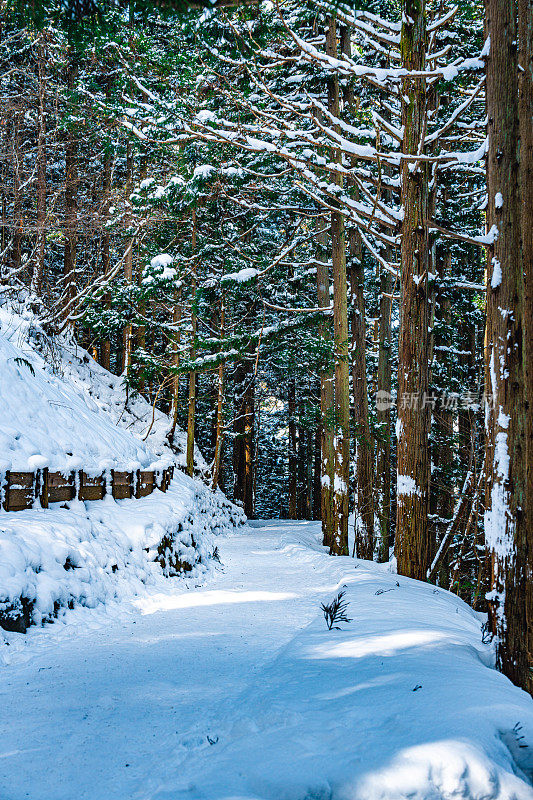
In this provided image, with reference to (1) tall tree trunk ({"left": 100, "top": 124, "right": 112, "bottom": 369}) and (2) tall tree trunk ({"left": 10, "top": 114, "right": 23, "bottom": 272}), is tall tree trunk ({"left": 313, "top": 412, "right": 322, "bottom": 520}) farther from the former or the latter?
(2) tall tree trunk ({"left": 10, "top": 114, "right": 23, "bottom": 272})

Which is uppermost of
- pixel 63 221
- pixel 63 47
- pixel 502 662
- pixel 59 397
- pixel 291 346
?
pixel 63 47

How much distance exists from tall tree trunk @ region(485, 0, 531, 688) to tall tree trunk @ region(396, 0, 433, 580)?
8.88 ft

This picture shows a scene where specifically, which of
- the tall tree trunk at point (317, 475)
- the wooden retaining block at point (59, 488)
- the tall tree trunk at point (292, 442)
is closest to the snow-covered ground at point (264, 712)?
the wooden retaining block at point (59, 488)

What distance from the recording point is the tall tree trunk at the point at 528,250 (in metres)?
5.02

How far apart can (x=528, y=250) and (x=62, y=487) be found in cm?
702

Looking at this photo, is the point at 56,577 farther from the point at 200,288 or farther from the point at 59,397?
the point at 200,288

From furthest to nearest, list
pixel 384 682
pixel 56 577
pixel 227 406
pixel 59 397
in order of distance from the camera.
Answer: pixel 227 406 < pixel 59 397 < pixel 56 577 < pixel 384 682

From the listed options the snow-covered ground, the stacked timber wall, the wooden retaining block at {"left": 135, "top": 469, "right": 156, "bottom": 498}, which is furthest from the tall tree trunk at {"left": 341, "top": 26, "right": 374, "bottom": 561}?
the snow-covered ground

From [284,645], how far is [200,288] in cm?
1430

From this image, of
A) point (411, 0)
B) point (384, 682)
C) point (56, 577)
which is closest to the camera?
Answer: point (384, 682)

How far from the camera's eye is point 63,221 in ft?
49.2

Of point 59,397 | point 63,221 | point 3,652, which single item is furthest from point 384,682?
point 63,221

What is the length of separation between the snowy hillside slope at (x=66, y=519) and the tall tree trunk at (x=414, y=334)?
4011mm

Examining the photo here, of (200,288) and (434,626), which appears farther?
(200,288)
